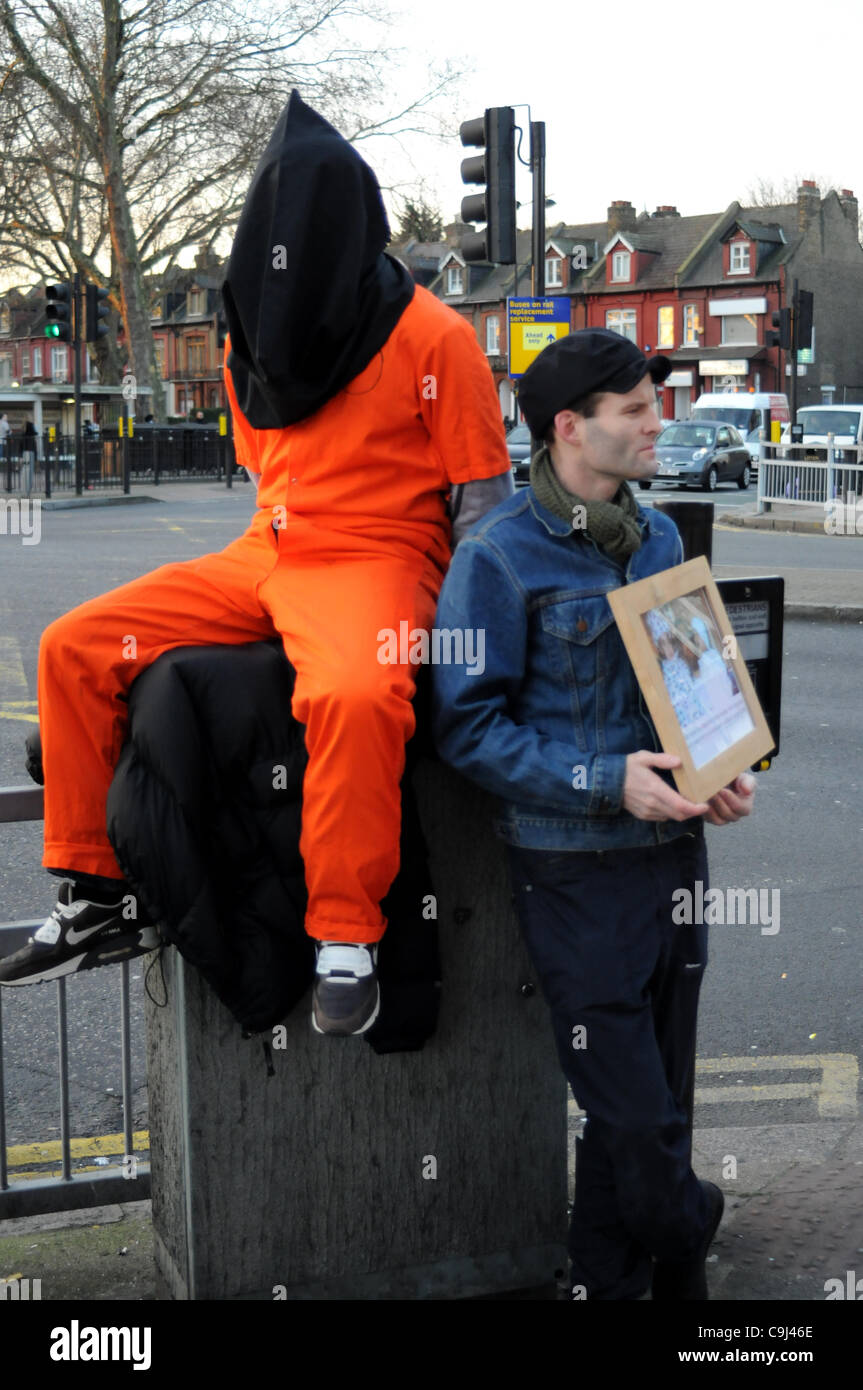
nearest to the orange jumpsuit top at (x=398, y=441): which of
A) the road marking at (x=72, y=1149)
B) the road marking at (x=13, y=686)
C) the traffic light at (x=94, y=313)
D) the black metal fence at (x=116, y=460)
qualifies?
the road marking at (x=72, y=1149)

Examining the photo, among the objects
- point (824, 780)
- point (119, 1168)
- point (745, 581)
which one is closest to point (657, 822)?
point (745, 581)

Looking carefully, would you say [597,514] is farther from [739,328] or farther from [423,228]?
[423,228]

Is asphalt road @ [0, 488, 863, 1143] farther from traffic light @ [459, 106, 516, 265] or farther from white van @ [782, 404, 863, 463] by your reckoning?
white van @ [782, 404, 863, 463]

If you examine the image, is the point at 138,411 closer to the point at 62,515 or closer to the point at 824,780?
the point at 62,515

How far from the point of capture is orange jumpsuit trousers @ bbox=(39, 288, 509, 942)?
7.68ft

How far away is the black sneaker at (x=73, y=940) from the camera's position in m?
2.57

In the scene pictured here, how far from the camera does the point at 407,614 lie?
97.6 inches

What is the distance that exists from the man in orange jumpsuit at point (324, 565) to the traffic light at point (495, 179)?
8143mm

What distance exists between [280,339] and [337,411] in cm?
17

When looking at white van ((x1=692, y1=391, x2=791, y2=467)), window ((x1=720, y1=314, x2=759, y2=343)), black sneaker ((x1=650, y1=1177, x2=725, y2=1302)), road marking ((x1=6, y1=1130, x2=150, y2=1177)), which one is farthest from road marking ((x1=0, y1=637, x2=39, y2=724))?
window ((x1=720, y1=314, x2=759, y2=343))

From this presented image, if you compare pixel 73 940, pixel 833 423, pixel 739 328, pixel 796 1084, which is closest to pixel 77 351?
pixel 833 423

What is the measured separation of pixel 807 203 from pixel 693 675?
61240 mm

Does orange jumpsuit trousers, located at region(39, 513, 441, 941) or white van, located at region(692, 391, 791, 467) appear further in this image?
white van, located at region(692, 391, 791, 467)

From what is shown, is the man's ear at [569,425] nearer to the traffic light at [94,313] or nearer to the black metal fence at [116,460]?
the traffic light at [94,313]
